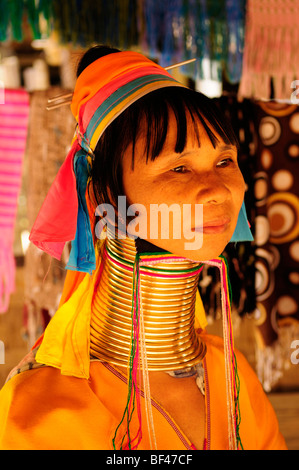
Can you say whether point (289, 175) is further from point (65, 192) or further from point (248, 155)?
point (65, 192)

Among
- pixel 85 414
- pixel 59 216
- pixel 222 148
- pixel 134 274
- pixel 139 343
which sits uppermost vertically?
pixel 222 148

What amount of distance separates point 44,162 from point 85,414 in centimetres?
132

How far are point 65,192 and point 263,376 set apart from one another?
1.59m

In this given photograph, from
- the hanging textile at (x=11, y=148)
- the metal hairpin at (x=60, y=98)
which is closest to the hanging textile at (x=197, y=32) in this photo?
the hanging textile at (x=11, y=148)

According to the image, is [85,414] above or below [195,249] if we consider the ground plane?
below

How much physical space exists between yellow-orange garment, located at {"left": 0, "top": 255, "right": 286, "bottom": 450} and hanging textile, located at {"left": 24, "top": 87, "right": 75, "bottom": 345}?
3.27 ft

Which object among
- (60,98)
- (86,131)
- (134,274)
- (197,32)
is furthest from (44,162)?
(134,274)

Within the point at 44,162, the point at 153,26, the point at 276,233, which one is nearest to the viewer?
the point at 153,26

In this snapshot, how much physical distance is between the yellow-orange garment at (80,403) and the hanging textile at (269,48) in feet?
4.33

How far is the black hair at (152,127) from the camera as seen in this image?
0.89 meters

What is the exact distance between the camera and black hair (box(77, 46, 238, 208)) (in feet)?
2.92

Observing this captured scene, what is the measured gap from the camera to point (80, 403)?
0.93 meters

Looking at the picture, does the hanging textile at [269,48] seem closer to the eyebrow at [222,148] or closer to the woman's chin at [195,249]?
the eyebrow at [222,148]

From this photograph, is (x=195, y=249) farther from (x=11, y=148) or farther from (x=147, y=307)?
(x=11, y=148)
